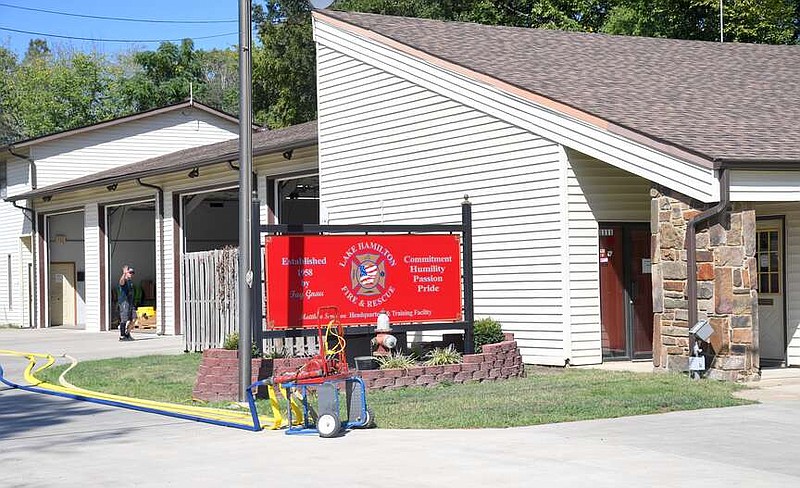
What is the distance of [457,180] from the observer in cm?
1991

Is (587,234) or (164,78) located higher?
(164,78)

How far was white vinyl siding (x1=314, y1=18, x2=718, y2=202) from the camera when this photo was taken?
15.5 metres

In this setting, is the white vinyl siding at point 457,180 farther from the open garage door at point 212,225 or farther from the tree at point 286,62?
the tree at point 286,62

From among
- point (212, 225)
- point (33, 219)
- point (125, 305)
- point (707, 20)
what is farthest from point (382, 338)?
point (33, 219)

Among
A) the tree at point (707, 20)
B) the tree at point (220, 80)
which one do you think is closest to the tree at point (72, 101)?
the tree at point (220, 80)

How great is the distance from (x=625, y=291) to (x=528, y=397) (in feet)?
16.7

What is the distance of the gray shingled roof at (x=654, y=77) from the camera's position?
16359mm

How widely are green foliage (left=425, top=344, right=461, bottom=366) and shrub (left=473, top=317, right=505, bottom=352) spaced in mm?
616

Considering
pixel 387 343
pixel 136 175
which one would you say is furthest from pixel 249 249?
pixel 136 175

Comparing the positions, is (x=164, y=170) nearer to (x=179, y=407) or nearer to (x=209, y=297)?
(x=209, y=297)

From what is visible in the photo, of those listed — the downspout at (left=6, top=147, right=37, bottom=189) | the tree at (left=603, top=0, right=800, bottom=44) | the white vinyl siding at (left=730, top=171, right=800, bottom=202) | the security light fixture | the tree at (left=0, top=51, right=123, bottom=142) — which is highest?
the tree at (left=0, top=51, right=123, bottom=142)

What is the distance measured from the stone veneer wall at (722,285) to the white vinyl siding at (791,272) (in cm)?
278

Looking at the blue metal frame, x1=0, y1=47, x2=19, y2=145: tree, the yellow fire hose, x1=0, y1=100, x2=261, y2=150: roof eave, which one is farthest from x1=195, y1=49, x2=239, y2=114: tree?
the blue metal frame

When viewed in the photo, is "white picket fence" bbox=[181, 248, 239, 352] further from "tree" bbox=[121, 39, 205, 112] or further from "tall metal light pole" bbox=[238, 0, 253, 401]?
"tree" bbox=[121, 39, 205, 112]
